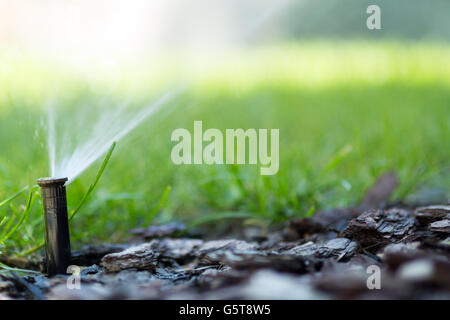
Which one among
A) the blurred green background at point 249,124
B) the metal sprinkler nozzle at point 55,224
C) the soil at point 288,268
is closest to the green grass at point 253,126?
the blurred green background at point 249,124

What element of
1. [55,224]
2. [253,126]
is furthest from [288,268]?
[253,126]

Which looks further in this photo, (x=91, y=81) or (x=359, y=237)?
(x=91, y=81)

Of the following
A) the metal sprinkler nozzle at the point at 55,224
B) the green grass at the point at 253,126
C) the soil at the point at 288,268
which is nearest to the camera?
the soil at the point at 288,268

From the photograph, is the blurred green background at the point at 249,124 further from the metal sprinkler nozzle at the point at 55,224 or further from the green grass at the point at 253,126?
the metal sprinkler nozzle at the point at 55,224

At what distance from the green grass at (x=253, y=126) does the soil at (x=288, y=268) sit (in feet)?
0.91

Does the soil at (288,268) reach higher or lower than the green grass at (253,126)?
lower

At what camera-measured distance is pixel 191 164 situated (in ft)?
10.8

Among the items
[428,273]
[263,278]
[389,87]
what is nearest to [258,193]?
[263,278]

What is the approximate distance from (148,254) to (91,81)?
3796 mm

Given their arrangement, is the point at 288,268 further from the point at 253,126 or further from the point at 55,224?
the point at 253,126

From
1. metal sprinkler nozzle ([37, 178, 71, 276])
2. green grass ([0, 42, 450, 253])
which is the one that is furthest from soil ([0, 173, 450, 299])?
green grass ([0, 42, 450, 253])

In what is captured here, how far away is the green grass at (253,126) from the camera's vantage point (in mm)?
2516

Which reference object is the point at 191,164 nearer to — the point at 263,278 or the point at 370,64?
the point at 263,278

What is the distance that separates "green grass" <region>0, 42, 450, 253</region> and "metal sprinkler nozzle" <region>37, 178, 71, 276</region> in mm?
121
